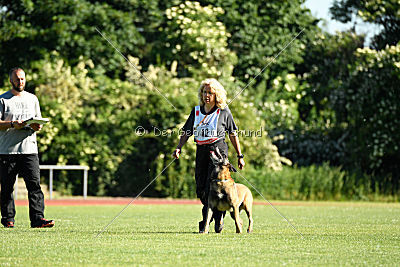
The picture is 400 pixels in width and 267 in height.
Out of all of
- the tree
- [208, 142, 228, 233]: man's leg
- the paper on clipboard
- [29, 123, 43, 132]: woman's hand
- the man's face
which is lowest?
[208, 142, 228, 233]: man's leg

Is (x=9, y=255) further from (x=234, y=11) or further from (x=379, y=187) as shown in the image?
(x=234, y=11)

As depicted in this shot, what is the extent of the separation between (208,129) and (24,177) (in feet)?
8.95

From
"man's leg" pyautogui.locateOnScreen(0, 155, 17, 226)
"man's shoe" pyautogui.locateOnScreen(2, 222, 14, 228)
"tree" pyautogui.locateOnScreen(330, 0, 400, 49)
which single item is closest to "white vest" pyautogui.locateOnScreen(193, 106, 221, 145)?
"man's leg" pyautogui.locateOnScreen(0, 155, 17, 226)

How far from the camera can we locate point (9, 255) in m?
6.89

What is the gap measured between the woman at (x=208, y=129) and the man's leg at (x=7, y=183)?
7.71 feet

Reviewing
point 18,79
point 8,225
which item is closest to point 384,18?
point 18,79

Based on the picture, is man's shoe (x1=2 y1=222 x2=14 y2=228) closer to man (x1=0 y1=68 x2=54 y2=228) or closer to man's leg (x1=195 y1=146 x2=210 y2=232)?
man (x1=0 y1=68 x2=54 y2=228)

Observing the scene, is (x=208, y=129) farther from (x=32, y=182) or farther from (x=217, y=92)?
(x=32, y=182)

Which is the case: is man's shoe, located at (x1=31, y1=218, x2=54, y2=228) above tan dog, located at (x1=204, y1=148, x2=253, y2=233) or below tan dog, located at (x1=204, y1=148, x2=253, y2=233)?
below

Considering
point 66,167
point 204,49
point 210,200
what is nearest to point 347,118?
point 204,49

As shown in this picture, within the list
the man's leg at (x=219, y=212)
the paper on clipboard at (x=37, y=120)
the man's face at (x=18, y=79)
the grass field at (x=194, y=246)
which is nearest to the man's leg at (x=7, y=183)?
the grass field at (x=194, y=246)

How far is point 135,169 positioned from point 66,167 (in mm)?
2584

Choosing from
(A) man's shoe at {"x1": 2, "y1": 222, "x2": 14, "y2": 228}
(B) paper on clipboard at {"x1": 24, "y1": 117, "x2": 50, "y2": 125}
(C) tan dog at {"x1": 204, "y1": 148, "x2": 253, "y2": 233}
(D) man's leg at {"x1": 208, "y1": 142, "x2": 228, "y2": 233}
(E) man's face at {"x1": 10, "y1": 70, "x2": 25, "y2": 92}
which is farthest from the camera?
(A) man's shoe at {"x1": 2, "y1": 222, "x2": 14, "y2": 228}

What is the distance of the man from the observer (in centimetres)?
1002
